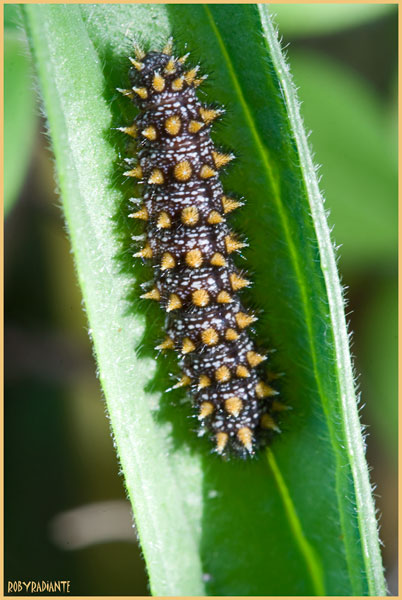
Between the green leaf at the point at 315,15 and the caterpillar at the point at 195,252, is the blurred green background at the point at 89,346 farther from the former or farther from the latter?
the caterpillar at the point at 195,252

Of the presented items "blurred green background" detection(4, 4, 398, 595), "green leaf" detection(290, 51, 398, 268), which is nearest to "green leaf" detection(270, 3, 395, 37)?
"blurred green background" detection(4, 4, 398, 595)

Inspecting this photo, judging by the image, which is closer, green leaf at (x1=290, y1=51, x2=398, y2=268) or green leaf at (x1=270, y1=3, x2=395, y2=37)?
green leaf at (x1=270, y1=3, x2=395, y2=37)

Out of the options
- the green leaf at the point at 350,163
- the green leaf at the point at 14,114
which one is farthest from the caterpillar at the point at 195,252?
the green leaf at the point at 350,163

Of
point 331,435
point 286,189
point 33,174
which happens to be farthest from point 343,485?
point 33,174

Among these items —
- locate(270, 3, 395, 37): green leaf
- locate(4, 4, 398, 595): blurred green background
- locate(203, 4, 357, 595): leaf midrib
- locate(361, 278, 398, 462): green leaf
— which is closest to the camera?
locate(203, 4, 357, 595): leaf midrib

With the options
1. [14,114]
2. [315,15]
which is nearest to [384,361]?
[315,15]

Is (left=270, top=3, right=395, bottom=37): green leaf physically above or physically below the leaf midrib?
above

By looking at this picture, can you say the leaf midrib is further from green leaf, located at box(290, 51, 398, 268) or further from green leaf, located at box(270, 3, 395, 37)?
green leaf, located at box(290, 51, 398, 268)

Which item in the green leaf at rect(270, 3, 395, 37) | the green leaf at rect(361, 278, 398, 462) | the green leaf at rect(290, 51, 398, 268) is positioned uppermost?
the green leaf at rect(270, 3, 395, 37)
